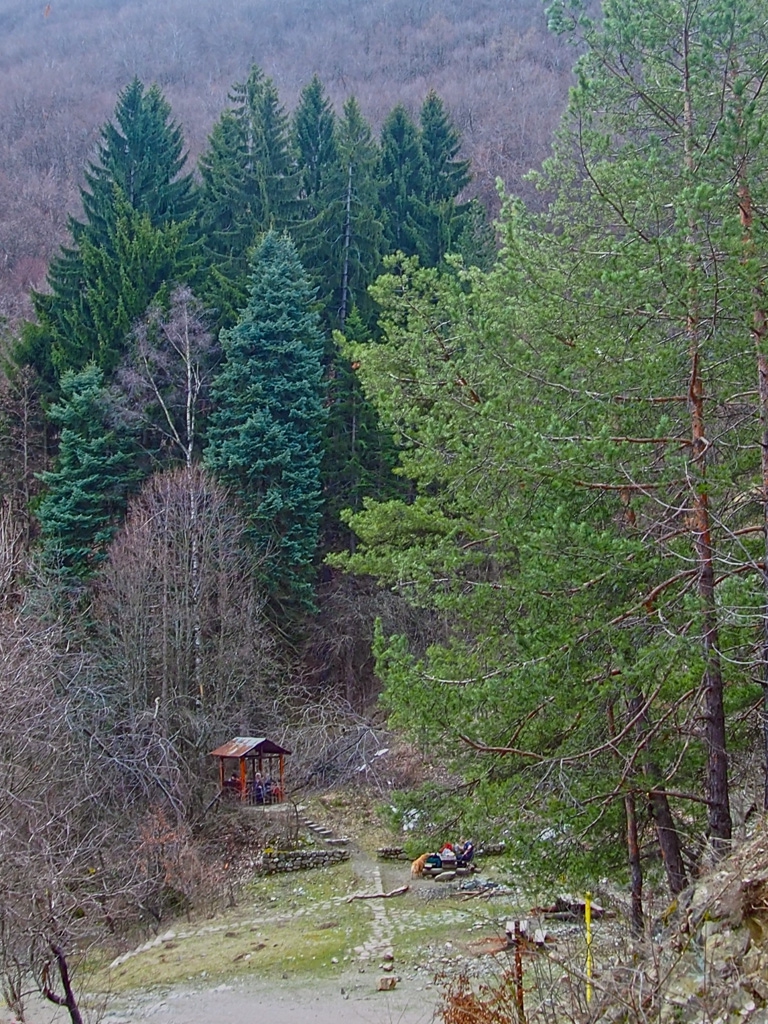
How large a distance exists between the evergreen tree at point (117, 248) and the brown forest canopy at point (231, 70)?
24.5 feet

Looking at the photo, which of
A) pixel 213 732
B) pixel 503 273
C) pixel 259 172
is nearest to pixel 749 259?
pixel 503 273

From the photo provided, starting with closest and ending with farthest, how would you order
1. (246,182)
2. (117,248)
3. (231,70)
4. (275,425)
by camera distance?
(275,425)
(117,248)
(246,182)
(231,70)

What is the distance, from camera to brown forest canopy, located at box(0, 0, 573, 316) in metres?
43.1

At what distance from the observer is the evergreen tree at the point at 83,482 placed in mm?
20500

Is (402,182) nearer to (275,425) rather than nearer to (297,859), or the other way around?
(275,425)

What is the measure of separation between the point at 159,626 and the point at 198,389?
6181mm

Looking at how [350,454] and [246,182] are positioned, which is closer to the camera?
[350,454]

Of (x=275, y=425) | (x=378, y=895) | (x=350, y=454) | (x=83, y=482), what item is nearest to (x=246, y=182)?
(x=350, y=454)

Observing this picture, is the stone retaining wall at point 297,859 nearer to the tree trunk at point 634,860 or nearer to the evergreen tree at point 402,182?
the tree trunk at point 634,860

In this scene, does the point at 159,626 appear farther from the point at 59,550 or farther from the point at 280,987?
the point at 280,987

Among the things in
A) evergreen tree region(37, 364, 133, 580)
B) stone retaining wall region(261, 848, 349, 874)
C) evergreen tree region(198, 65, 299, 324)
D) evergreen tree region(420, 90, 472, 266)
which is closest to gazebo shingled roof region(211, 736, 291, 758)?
stone retaining wall region(261, 848, 349, 874)

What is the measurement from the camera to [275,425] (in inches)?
861

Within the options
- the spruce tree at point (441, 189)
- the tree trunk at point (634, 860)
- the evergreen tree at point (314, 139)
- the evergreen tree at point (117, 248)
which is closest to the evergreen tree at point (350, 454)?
the evergreen tree at point (117, 248)

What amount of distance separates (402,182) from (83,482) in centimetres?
1639
